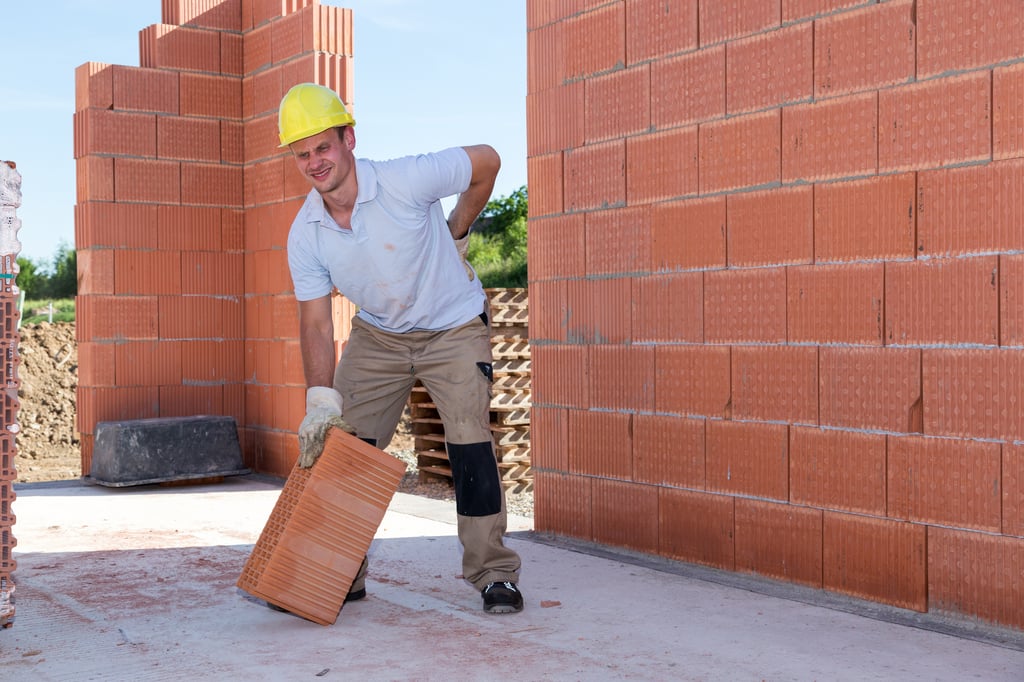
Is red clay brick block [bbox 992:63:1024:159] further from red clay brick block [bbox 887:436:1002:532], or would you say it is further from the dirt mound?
the dirt mound

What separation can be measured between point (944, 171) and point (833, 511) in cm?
136

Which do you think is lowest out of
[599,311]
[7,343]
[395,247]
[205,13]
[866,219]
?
[7,343]

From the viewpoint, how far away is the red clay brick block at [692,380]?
4895 millimetres

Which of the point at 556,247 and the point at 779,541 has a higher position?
the point at 556,247

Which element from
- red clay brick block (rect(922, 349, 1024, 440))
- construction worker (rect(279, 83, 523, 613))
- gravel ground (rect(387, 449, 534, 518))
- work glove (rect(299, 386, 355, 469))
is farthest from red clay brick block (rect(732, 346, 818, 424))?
gravel ground (rect(387, 449, 534, 518))

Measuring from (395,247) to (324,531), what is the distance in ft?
3.49

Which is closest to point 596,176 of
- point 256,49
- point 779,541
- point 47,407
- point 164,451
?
point 779,541

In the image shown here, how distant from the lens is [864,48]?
14.0 ft

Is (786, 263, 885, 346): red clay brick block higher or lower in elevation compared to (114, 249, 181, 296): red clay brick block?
lower

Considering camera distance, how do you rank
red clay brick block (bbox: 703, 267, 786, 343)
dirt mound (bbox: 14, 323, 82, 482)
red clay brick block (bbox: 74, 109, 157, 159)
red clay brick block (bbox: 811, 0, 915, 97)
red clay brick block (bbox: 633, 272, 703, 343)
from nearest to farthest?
1. red clay brick block (bbox: 811, 0, 915, 97)
2. red clay brick block (bbox: 703, 267, 786, 343)
3. red clay brick block (bbox: 633, 272, 703, 343)
4. red clay brick block (bbox: 74, 109, 157, 159)
5. dirt mound (bbox: 14, 323, 82, 482)

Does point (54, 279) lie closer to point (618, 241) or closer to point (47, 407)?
point (47, 407)

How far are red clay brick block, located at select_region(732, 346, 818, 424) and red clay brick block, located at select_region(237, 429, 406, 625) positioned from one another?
60.2 inches

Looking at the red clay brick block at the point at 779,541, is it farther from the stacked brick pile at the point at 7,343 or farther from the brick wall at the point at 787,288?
the stacked brick pile at the point at 7,343

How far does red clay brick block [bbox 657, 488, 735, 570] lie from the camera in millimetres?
4910
